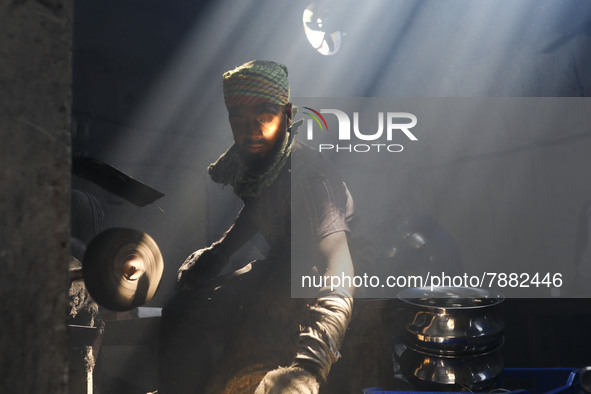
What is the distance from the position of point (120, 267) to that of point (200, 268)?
1.02 m

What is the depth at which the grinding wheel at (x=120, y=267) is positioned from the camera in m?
1.64

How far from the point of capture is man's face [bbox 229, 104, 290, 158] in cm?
251

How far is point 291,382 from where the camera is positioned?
6.74ft

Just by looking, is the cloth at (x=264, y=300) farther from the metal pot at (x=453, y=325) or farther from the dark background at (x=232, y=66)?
the dark background at (x=232, y=66)

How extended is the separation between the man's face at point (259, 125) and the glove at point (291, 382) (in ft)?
3.55

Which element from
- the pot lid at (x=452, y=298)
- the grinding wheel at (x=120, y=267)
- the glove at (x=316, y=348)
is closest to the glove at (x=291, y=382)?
the glove at (x=316, y=348)

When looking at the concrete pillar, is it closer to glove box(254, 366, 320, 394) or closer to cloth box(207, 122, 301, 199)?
glove box(254, 366, 320, 394)

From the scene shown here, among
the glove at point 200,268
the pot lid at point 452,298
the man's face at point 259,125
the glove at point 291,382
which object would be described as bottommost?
the glove at point 291,382

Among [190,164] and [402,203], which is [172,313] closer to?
[190,164]

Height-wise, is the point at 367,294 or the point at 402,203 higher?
the point at 402,203

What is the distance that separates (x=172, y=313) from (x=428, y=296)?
4.18 feet

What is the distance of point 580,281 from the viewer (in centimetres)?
389

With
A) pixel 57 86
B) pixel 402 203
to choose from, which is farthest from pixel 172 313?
pixel 402 203

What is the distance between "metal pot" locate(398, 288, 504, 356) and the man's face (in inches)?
42.6
